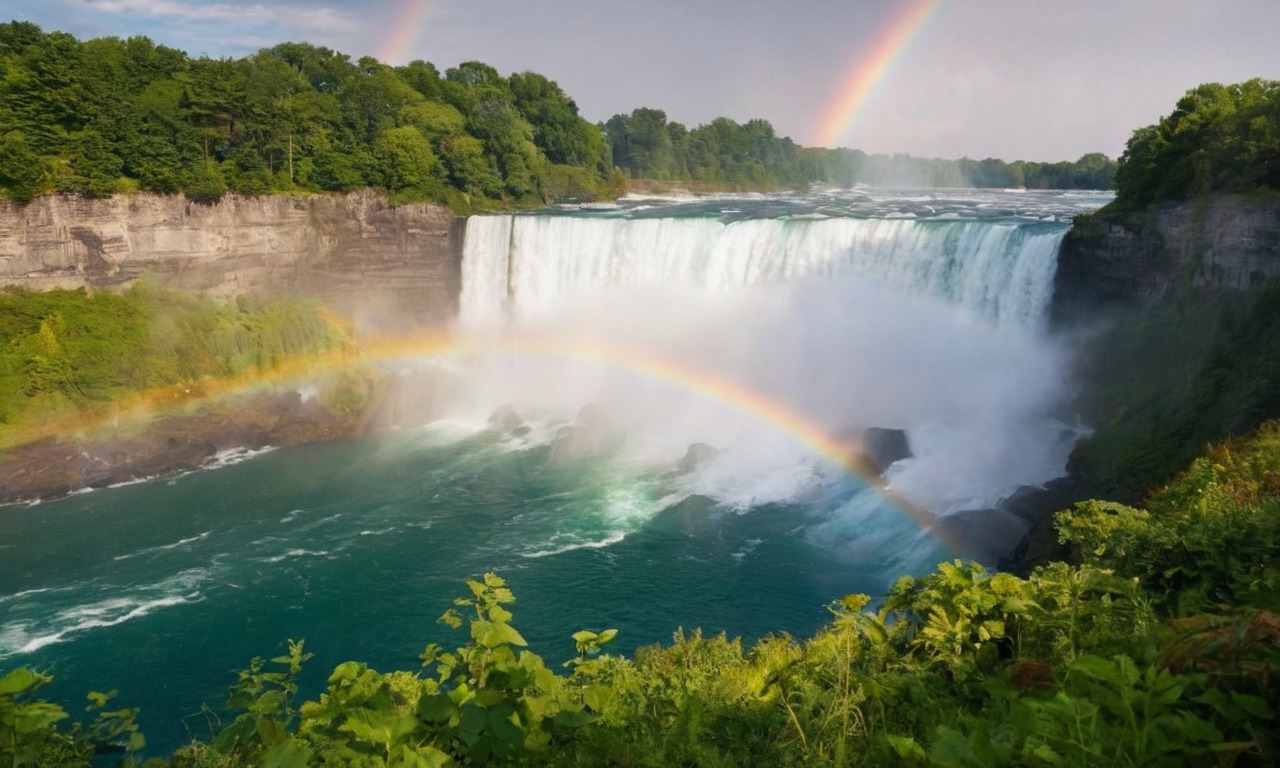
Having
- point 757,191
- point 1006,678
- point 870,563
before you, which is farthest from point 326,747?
point 757,191

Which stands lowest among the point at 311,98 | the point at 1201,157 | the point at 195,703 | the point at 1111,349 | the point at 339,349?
the point at 195,703

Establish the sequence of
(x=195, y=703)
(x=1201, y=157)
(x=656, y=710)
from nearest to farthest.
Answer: (x=656, y=710) → (x=195, y=703) → (x=1201, y=157)

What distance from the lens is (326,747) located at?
3.81 meters

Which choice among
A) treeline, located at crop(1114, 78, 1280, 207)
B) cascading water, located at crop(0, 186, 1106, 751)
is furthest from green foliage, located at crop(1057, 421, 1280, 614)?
treeline, located at crop(1114, 78, 1280, 207)

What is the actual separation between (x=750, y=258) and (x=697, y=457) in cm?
873

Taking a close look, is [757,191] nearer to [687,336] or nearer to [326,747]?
[687,336]

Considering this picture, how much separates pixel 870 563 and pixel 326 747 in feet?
46.4

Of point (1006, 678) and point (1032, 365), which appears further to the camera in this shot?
point (1032, 365)

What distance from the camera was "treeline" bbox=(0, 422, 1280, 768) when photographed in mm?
2451

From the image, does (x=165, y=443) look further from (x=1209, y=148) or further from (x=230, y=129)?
(x=1209, y=148)

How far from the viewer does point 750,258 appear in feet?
92.8

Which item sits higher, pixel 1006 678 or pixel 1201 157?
pixel 1201 157

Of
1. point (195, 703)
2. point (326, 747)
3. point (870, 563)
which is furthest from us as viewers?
point (870, 563)

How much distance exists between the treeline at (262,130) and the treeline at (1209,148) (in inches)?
995
